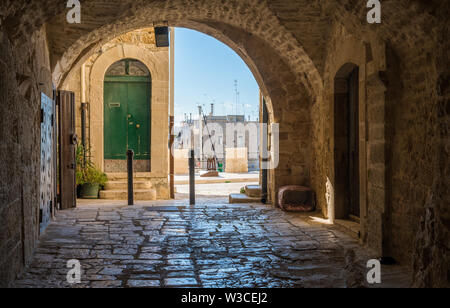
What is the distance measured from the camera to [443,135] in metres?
2.53

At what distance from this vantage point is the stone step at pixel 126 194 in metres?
8.27

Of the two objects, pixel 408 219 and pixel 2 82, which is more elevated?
pixel 2 82

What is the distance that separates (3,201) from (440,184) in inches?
114

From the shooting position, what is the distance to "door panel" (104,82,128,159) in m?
9.18

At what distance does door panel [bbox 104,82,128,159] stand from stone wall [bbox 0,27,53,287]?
5.00 m

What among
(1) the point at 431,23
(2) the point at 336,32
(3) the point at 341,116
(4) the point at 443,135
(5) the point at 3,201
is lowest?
(5) the point at 3,201

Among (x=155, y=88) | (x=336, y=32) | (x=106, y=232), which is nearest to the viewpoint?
(x=106, y=232)

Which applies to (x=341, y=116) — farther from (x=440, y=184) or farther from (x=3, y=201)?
(x=3, y=201)

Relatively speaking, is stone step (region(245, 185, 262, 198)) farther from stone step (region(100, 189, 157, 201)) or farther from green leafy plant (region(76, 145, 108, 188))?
green leafy plant (region(76, 145, 108, 188))

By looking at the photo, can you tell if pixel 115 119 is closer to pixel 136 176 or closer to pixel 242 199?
pixel 136 176

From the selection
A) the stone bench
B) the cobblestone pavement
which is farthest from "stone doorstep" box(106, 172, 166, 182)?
the stone bench

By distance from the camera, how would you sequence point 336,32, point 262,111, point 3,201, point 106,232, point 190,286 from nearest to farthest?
point 3,201
point 190,286
point 106,232
point 336,32
point 262,111

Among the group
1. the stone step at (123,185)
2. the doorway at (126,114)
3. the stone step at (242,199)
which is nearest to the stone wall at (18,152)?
the stone step at (242,199)
